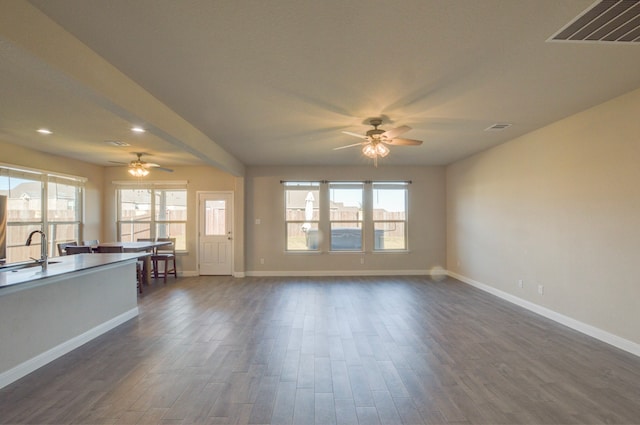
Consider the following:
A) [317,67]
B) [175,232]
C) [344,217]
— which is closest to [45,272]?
[317,67]

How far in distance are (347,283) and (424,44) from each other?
16.3 feet

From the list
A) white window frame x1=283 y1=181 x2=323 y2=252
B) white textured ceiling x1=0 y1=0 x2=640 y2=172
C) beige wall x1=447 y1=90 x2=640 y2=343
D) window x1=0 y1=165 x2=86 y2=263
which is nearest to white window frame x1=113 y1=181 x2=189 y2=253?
window x1=0 y1=165 x2=86 y2=263

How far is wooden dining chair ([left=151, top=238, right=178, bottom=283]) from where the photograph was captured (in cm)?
670

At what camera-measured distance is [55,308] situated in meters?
3.04

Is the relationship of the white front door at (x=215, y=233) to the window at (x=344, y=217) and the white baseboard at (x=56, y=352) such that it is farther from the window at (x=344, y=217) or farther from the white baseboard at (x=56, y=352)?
the white baseboard at (x=56, y=352)

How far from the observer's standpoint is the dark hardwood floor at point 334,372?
214 centimetres

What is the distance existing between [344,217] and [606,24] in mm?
5643

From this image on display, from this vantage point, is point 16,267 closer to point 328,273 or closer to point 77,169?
point 77,169

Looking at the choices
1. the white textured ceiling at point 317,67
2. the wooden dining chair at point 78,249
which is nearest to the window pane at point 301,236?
the white textured ceiling at point 317,67

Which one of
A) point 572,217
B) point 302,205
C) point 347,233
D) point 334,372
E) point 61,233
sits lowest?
point 334,372

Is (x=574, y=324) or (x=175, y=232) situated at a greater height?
(x=175, y=232)

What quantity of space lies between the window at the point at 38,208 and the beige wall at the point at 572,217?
27.0ft

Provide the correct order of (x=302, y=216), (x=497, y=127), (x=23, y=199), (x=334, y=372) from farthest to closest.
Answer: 1. (x=302, y=216)
2. (x=23, y=199)
3. (x=497, y=127)
4. (x=334, y=372)

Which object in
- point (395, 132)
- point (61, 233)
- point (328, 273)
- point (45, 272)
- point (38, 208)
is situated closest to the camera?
point (45, 272)
